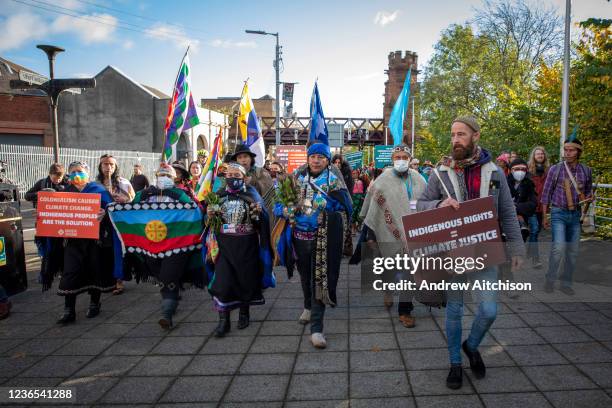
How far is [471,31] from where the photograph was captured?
2792 cm

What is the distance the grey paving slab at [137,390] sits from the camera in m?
3.33

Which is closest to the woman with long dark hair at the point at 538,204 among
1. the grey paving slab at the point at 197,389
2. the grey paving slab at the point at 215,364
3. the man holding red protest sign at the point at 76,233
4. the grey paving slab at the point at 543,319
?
the grey paving slab at the point at 543,319

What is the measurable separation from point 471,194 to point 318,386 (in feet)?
6.27

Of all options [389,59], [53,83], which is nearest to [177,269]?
[53,83]

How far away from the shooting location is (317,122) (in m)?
7.13

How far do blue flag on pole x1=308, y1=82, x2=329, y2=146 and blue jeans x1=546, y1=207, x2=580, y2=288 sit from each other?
11.1 ft

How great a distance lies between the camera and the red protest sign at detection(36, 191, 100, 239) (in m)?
5.15

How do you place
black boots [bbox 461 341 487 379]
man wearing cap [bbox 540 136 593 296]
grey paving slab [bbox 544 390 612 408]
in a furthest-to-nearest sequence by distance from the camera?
man wearing cap [bbox 540 136 593 296]
black boots [bbox 461 341 487 379]
grey paving slab [bbox 544 390 612 408]

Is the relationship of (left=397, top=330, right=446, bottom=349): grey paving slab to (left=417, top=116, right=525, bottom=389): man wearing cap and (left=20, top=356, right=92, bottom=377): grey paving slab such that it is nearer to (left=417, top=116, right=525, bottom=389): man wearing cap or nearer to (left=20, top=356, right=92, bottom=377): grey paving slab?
(left=417, top=116, right=525, bottom=389): man wearing cap

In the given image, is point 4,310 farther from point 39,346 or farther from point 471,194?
point 471,194

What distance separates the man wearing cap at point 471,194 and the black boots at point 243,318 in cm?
233

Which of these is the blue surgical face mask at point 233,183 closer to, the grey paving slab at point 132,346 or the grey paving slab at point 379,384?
the grey paving slab at point 132,346

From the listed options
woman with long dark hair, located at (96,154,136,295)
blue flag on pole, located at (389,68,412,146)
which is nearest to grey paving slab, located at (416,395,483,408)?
woman with long dark hair, located at (96,154,136,295)

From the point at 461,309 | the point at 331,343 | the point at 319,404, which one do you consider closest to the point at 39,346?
the point at 331,343
